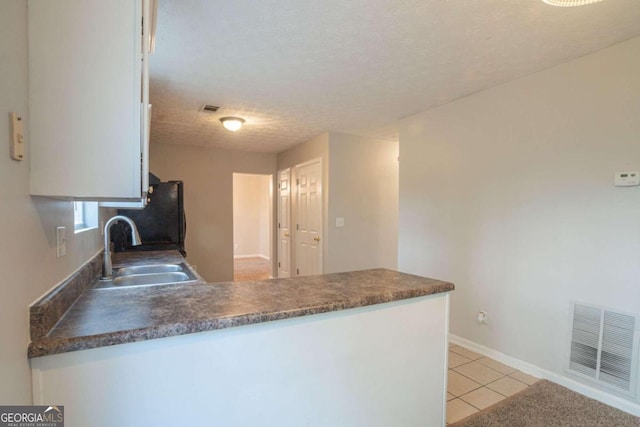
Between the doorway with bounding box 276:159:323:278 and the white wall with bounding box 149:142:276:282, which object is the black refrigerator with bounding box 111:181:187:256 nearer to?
the white wall with bounding box 149:142:276:282

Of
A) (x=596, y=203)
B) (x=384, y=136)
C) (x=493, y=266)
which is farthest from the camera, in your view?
(x=384, y=136)

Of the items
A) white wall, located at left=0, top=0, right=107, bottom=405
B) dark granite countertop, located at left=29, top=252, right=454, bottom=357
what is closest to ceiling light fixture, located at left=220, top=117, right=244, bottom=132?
dark granite countertop, located at left=29, top=252, right=454, bottom=357

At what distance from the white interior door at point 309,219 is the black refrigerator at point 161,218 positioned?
70.9 inches

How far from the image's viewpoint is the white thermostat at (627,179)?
1919 millimetres

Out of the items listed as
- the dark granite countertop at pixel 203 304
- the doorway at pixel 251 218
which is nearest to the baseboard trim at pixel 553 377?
the dark granite countertop at pixel 203 304

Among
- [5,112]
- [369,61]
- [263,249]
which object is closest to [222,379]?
[5,112]

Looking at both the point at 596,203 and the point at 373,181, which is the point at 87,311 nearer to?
the point at 596,203

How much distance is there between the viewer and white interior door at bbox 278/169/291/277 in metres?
5.46

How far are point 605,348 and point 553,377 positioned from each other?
1.46 feet

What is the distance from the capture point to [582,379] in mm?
2166

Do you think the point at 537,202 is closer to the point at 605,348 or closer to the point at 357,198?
the point at 605,348

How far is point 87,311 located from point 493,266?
2842 mm

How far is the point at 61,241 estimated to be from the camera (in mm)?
1145

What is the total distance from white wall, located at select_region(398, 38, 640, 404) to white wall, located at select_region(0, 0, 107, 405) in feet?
9.64
